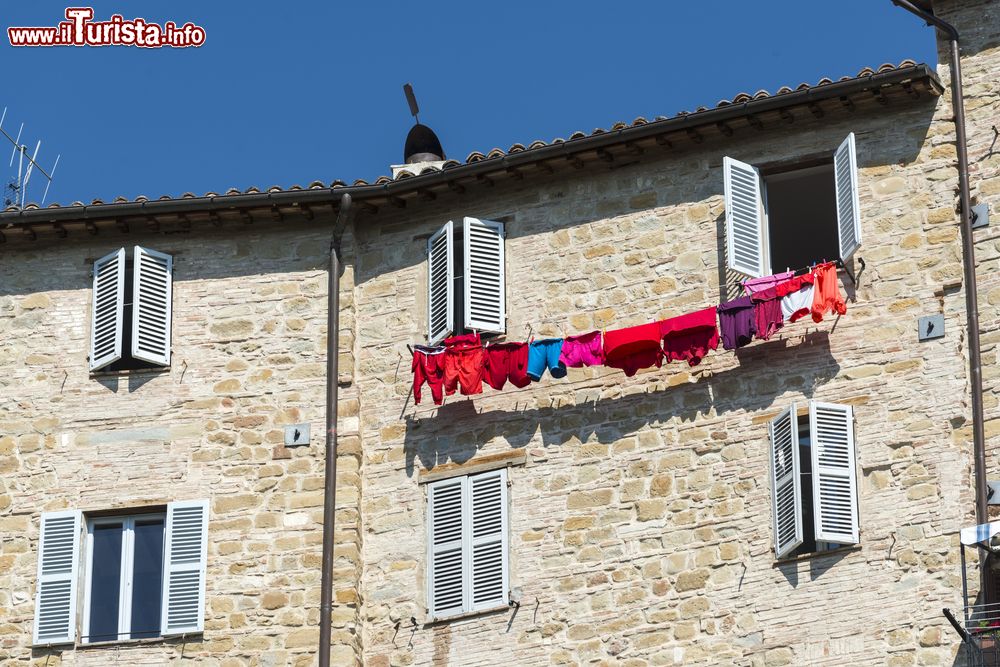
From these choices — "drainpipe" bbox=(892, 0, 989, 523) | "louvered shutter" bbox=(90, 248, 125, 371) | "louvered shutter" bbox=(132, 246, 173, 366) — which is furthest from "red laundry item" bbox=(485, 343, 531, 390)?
"drainpipe" bbox=(892, 0, 989, 523)

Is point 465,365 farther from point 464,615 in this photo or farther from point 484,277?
point 464,615

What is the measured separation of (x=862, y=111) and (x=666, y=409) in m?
3.99

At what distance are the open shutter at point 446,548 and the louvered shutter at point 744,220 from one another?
398 centimetres

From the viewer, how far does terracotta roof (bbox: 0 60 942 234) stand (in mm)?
25172

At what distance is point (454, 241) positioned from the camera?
2711 cm

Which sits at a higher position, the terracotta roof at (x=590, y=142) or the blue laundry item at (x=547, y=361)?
the terracotta roof at (x=590, y=142)

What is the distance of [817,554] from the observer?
77.8 ft

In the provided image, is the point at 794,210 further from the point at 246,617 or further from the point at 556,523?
the point at 246,617

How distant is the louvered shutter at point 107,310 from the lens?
2711 centimetres

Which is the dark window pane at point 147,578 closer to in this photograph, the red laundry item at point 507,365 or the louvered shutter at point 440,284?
the louvered shutter at point 440,284

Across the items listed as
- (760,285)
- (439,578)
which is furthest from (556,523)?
(760,285)

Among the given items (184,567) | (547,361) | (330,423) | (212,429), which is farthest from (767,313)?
(184,567)

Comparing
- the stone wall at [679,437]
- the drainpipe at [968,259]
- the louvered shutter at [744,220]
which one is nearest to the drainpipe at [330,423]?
the stone wall at [679,437]

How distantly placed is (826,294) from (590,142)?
3518 mm
